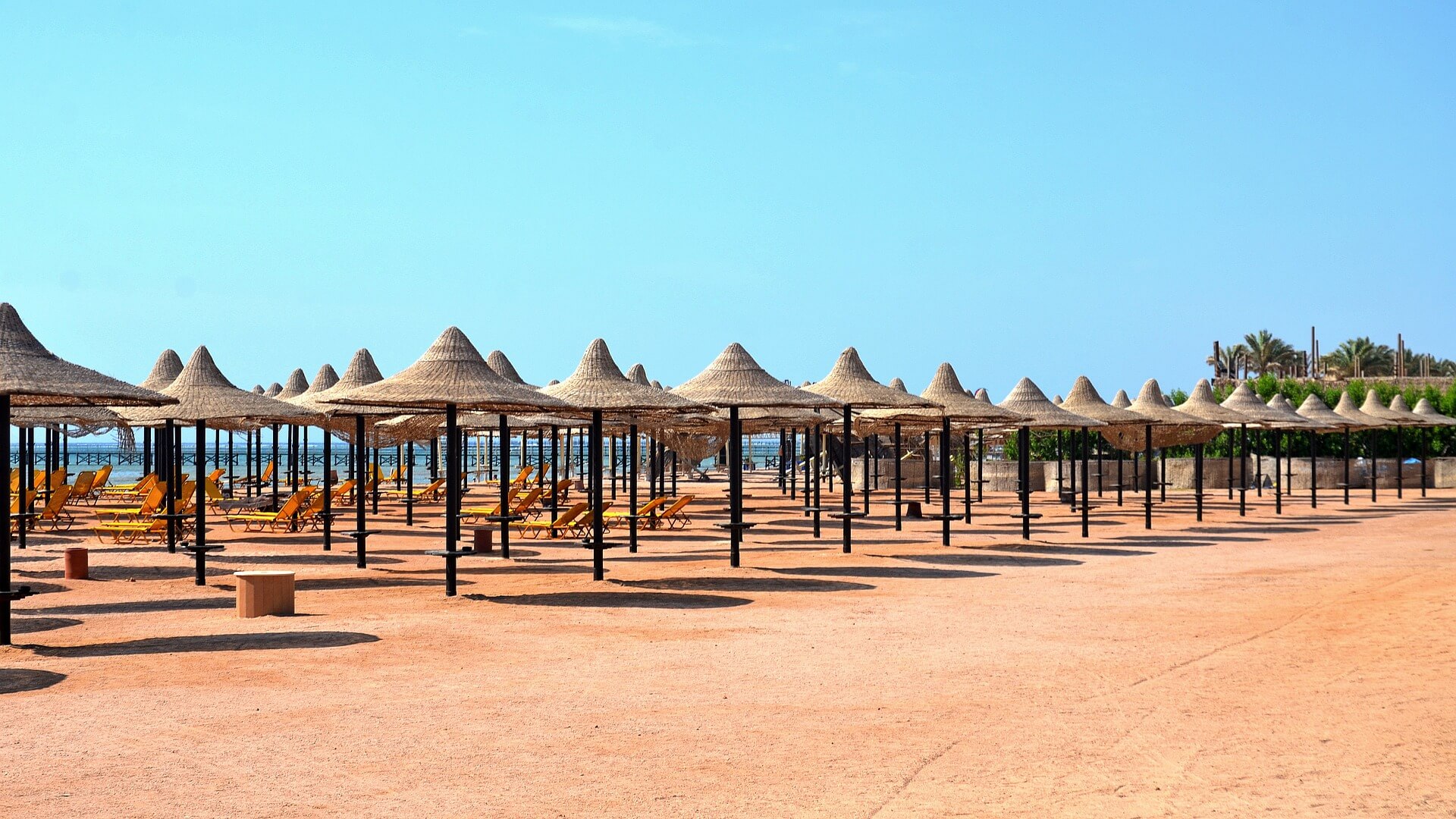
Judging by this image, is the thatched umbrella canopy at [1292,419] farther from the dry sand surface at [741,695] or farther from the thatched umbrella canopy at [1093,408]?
the dry sand surface at [741,695]

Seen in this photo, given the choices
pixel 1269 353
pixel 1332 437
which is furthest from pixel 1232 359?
pixel 1332 437

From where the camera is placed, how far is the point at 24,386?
393 inches

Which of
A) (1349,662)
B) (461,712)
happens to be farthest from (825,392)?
(461,712)

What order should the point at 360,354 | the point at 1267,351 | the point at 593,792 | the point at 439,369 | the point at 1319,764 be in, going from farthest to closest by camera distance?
the point at 1267,351 < the point at 360,354 < the point at 439,369 < the point at 1319,764 < the point at 593,792

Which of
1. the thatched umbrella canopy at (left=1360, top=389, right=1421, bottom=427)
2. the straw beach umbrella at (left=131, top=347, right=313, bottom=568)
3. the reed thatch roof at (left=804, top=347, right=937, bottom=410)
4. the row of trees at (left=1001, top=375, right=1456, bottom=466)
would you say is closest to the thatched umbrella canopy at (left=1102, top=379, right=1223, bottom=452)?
the thatched umbrella canopy at (left=1360, top=389, right=1421, bottom=427)

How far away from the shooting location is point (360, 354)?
20406 millimetres

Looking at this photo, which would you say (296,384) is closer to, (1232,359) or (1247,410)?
(1247,410)

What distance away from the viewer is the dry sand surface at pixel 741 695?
235 inches

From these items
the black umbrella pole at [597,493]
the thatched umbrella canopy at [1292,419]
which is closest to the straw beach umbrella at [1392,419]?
the thatched umbrella canopy at [1292,419]

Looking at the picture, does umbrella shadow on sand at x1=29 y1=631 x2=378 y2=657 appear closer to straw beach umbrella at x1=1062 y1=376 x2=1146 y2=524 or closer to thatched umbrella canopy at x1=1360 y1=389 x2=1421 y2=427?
straw beach umbrella at x1=1062 y1=376 x2=1146 y2=524

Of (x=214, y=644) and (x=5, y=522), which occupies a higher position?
(x=5, y=522)

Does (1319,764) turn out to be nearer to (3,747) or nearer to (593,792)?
(593,792)

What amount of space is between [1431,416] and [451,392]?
27950mm

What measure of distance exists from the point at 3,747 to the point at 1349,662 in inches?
305
